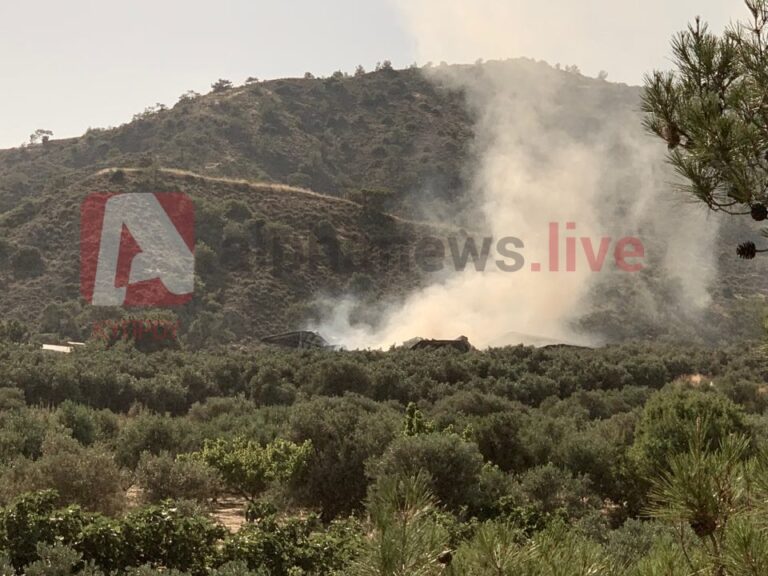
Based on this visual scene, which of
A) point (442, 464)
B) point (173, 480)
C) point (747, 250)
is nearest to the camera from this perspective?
point (747, 250)

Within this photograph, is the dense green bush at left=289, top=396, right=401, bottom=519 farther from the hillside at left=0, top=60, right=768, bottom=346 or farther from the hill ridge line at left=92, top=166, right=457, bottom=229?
the hill ridge line at left=92, top=166, right=457, bottom=229

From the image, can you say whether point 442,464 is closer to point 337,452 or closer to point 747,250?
point 337,452

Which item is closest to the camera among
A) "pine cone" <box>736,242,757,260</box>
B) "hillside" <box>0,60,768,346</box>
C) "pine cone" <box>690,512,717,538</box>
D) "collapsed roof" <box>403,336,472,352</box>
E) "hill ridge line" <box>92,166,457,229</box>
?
"pine cone" <box>690,512,717,538</box>

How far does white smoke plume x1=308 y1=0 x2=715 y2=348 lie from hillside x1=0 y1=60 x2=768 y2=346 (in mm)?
1522

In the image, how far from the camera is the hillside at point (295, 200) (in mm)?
60719

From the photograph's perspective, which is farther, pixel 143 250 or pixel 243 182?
pixel 243 182

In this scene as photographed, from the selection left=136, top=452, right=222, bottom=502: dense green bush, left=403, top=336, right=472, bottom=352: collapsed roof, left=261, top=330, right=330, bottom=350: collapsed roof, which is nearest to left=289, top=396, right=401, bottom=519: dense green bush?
left=136, top=452, right=222, bottom=502: dense green bush

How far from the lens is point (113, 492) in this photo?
13.5m

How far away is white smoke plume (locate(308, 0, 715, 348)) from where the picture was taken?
64.2m

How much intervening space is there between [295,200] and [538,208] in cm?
2876

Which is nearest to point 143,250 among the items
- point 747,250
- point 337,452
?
point 337,452

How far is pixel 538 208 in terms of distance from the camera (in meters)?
89.2

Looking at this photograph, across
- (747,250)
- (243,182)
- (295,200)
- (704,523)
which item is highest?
(243,182)

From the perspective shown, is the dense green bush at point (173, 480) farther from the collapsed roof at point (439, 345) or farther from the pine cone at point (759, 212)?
the collapsed roof at point (439, 345)
